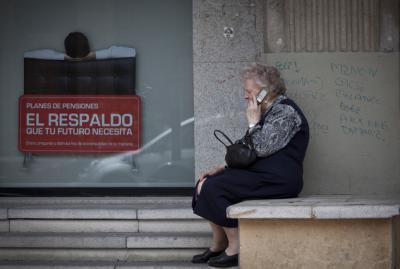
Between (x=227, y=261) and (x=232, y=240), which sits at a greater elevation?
(x=232, y=240)

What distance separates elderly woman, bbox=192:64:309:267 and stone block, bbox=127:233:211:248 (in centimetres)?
48

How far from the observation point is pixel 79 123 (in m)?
7.98

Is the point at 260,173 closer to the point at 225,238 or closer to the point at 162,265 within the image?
the point at 225,238

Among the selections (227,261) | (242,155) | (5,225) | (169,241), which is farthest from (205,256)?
(5,225)

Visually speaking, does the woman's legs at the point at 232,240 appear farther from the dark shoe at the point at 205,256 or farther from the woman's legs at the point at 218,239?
the dark shoe at the point at 205,256

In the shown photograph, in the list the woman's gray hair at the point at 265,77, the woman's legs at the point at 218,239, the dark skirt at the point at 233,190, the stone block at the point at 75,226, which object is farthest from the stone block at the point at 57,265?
the woman's gray hair at the point at 265,77

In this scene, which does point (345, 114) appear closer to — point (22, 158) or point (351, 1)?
point (351, 1)

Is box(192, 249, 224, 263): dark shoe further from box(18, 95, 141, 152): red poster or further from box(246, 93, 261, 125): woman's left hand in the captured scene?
box(18, 95, 141, 152): red poster

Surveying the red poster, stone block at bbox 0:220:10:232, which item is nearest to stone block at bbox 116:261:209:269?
stone block at bbox 0:220:10:232

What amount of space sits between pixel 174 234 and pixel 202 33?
79.1 inches

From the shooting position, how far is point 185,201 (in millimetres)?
7598

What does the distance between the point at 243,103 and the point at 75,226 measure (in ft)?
6.48

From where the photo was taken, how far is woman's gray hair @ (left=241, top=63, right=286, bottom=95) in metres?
6.35

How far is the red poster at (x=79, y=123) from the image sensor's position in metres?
7.94
